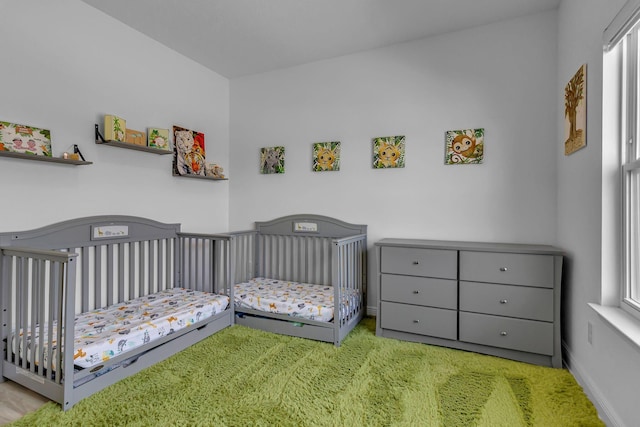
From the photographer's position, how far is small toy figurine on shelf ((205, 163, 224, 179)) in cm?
346

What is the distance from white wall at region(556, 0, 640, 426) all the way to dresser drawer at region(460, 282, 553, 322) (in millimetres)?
162

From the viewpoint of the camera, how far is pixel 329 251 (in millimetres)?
3254

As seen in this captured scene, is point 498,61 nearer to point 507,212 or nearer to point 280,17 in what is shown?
point 507,212

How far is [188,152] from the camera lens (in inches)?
127

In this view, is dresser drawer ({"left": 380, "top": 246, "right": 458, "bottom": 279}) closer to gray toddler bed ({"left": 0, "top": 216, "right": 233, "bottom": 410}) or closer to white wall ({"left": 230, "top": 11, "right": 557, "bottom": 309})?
white wall ({"left": 230, "top": 11, "right": 557, "bottom": 309})

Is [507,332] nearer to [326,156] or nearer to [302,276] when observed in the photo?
[302,276]

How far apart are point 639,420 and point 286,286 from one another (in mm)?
2494

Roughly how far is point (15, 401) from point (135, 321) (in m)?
0.65

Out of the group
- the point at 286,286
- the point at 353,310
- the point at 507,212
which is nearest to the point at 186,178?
the point at 286,286

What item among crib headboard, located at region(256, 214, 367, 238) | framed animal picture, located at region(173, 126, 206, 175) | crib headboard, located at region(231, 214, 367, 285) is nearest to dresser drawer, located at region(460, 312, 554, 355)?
crib headboard, located at region(231, 214, 367, 285)

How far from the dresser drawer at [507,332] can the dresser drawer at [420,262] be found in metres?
0.34

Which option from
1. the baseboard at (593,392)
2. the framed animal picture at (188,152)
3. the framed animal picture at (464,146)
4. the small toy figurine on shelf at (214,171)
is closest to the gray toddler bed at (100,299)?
the framed animal picture at (188,152)

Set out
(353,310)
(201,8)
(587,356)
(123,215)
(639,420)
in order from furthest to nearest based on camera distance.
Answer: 1. (353,310)
2. (123,215)
3. (201,8)
4. (587,356)
5. (639,420)

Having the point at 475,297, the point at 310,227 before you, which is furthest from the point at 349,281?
the point at 475,297
